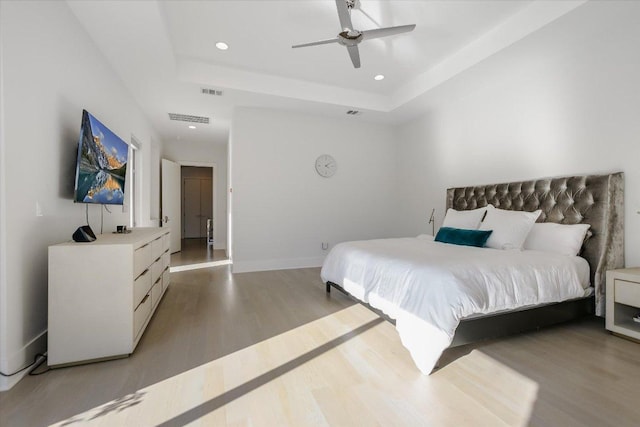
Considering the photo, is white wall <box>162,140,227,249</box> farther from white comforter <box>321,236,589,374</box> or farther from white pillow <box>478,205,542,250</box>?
white pillow <box>478,205,542,250</box>

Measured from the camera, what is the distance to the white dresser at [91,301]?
184cm

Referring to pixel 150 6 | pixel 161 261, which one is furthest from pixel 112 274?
pixel 150 6

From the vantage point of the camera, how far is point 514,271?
7.25 feet

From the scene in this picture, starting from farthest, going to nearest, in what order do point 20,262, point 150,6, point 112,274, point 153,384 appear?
point 150,6, point 112,274, point 20,262, point 153,384

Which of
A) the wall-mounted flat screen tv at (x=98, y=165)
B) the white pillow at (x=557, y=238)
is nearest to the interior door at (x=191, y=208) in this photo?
the wall-mounted flat screen tv at (x=98, y=165)

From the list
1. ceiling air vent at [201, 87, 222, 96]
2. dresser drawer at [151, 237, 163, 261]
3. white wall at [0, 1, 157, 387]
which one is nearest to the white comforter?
dresser drawer at [151, 237, 163, 261]

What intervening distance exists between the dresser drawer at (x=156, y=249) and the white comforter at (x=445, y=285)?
191cm

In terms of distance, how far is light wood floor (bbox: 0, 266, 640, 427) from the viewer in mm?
1429

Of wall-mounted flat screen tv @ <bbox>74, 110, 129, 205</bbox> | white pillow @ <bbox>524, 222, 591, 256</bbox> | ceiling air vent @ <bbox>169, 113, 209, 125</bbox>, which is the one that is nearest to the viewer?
wall-mounted flat screen tv @ <bbox>74, 110, 129, 205</bbox>

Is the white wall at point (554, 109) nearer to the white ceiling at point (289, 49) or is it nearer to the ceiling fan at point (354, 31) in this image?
the white ceiling at point (289, 49)

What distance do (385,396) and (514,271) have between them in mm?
1392

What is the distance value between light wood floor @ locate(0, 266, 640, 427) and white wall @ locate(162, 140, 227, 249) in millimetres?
4901

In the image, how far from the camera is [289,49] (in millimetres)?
3516

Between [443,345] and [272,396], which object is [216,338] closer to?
[272,396]
